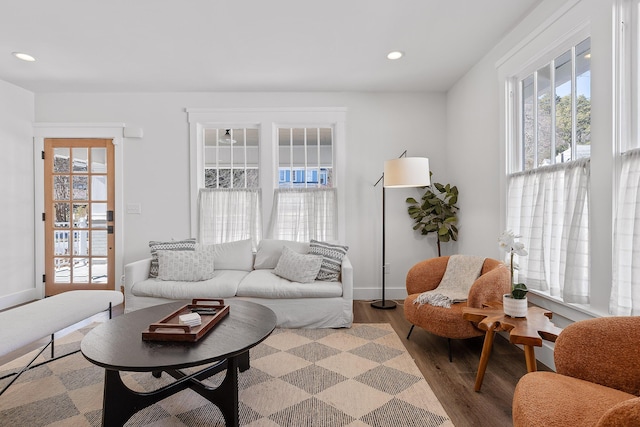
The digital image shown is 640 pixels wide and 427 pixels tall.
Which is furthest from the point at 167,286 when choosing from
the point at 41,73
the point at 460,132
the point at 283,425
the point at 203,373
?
the point at 460,132

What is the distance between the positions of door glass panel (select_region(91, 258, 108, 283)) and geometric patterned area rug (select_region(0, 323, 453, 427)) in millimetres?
1618

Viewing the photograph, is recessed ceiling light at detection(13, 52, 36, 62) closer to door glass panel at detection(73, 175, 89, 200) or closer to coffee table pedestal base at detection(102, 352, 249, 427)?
door glass panel at detection(73, 175, 89, 200)

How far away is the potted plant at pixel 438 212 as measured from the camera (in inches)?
156

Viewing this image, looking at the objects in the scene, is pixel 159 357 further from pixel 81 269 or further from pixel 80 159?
pixel 80 159

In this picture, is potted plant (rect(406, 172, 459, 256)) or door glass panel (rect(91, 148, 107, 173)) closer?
potted plant (rect(406, 172, 459, 256))

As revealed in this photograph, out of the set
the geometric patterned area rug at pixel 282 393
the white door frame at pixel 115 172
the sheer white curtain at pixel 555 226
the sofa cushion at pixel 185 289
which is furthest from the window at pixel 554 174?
the white door frame at pixel 115 172

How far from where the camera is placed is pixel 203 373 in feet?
6.49

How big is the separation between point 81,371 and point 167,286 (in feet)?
3.42

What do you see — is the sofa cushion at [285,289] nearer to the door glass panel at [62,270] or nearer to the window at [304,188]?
the window at [304,188]

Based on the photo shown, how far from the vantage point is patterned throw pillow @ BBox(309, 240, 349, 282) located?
3.50 metres

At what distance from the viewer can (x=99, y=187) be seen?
14.1ft

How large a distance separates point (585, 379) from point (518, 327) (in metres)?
0.50

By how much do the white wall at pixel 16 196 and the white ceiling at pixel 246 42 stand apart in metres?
0.30

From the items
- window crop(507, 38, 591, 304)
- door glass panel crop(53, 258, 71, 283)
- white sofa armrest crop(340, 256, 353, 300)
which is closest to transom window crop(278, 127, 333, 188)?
white sofa armrest crop(340, 256, 353, 300)
